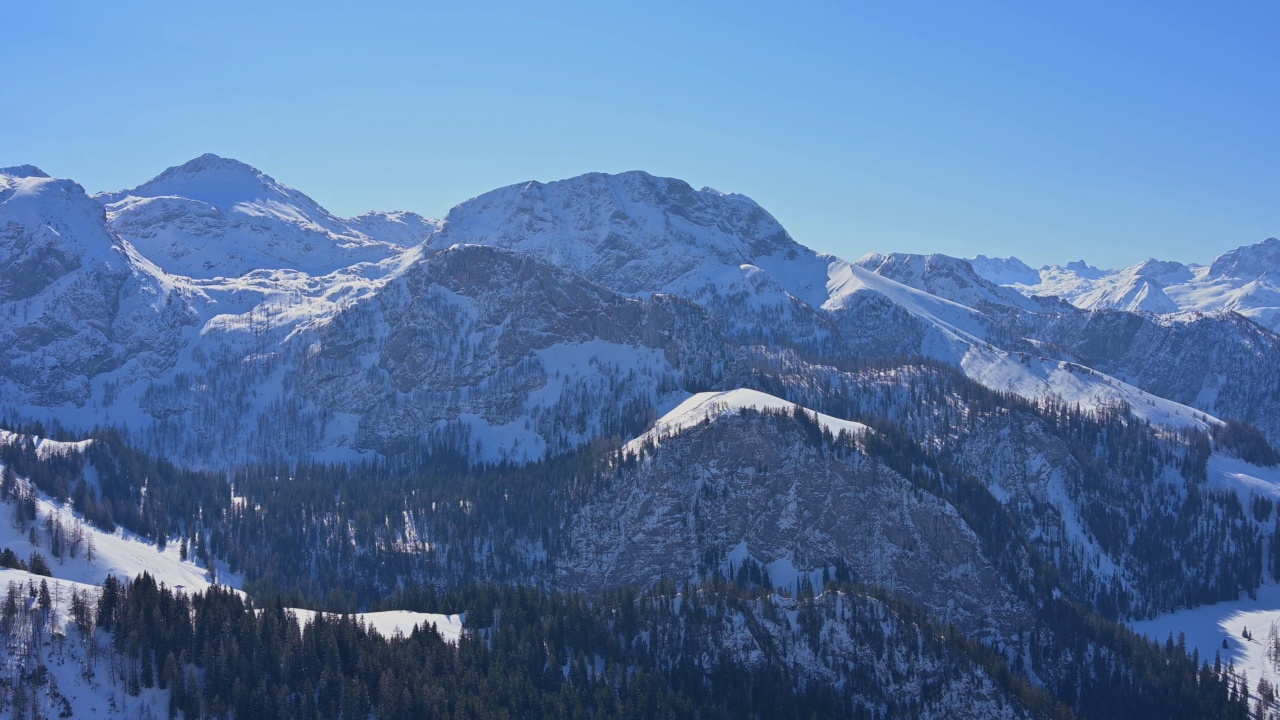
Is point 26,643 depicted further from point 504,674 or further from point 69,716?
point 504,674

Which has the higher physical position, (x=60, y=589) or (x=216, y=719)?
(x=60, y=589)

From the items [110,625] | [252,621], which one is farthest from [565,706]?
[110,625]

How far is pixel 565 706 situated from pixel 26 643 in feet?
226

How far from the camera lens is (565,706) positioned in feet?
626

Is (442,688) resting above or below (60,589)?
below

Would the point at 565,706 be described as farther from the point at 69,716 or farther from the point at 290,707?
the point at 69,716

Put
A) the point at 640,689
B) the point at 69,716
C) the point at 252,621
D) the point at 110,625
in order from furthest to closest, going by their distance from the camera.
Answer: the point at 640,689 < the point at 252,621 < the point at 110,625 < the point at 69,716

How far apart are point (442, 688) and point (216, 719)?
96.1 feet

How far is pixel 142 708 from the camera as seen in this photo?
167250mm

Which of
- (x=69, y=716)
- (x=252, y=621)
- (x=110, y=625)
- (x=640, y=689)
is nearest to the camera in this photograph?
(x=69, y=716)

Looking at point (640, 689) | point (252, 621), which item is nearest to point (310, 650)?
point (252, 621)

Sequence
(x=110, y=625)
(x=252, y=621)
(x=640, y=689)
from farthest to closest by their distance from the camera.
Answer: (x=640, y=689) → (x=252, y=621) → (x=110, y=625)

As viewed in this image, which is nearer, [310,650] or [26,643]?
[26,643]

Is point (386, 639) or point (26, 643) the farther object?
point (386, 639)
